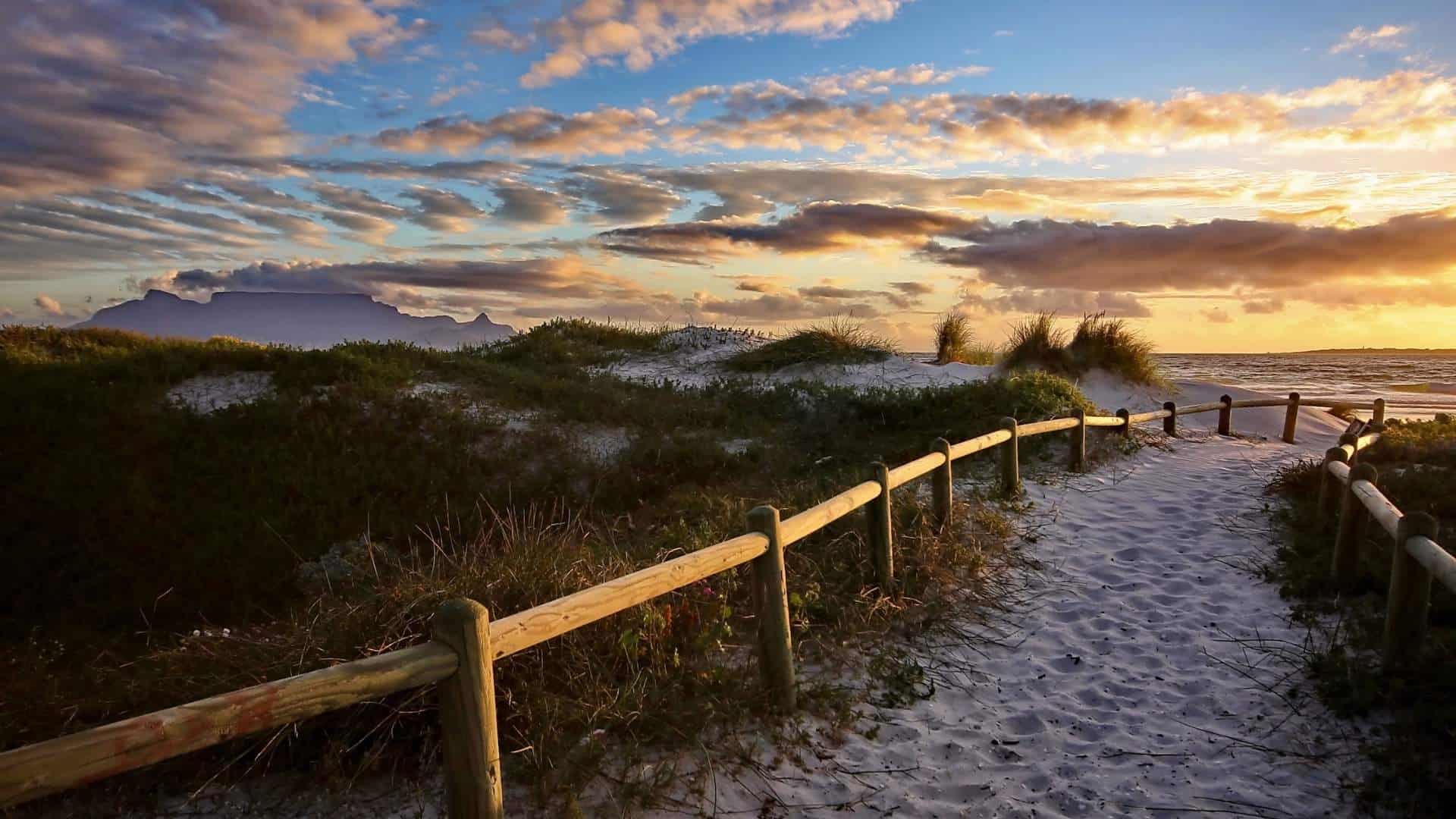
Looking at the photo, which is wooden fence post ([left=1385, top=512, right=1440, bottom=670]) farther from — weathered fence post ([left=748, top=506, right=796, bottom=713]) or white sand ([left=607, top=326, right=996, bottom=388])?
white sand ([left=607, top=326, right=996, bottom=388])

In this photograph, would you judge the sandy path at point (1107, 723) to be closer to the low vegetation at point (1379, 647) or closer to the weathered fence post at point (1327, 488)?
the low vegetation at point (1379, 647)

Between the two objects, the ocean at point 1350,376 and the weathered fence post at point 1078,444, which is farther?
the ocean at point 1350,376

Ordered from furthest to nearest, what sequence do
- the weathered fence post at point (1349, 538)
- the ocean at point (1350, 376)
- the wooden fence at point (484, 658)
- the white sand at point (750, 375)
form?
the ocean at point (1350, 376) < the white sand at point (750, 375) < the weathered fence post at point (1349, 538) < the wooden fence at point (484, 658)

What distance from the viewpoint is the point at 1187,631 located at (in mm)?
6609

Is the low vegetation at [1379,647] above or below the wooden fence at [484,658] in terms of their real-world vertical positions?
below

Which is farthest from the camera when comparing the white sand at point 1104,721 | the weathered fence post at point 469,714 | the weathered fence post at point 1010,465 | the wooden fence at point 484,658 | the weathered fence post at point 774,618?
the weathered fence post at point 1010,465

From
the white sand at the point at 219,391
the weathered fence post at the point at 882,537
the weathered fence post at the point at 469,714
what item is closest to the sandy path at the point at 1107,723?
the weathered fence post at the point at 882,537

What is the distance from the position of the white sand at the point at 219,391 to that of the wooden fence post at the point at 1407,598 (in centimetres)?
1478

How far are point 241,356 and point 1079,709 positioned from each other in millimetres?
15168

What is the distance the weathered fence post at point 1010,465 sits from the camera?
10.2 metres

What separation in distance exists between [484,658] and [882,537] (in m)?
4.11

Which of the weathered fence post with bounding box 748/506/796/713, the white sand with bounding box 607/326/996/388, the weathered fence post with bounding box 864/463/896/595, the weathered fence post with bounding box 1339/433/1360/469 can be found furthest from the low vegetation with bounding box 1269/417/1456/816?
the white sand with bounding box 607/326/996/388

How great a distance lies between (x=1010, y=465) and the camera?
1027 cm

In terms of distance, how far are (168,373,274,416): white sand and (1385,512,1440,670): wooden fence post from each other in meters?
14.8
